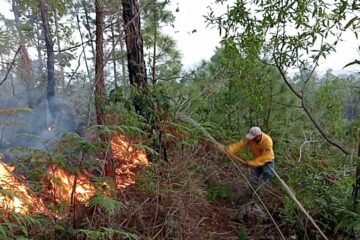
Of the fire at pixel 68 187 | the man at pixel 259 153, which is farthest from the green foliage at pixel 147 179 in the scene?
the man at pixel 259 153

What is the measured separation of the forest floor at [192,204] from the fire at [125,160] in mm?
185

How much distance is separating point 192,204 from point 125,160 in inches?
38.2

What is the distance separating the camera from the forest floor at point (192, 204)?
3.89 metres

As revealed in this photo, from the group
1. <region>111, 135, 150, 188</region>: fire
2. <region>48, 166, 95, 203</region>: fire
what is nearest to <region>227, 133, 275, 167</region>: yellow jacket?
<region>111, 135, 150, 188</region>: fire

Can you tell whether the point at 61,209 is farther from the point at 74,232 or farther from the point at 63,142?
the point at 63,142

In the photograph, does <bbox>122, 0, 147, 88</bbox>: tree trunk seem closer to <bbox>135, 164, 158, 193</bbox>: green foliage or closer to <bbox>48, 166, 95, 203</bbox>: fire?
<bbox>135, 164, 158, 193</bbox>: green foliage

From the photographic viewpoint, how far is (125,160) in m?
4.68

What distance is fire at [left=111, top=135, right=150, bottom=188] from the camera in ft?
14.1

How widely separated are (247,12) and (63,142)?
195 cm

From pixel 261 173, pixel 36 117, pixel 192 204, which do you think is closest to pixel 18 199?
pixel 192 204

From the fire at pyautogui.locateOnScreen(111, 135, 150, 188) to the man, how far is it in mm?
1359

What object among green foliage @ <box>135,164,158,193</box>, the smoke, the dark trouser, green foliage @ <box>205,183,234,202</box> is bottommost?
green foliage @ <box>205,183,234,202</box>

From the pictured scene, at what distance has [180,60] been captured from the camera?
823cm

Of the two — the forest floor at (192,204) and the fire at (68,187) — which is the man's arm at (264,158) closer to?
the forest floor at (192,204)
